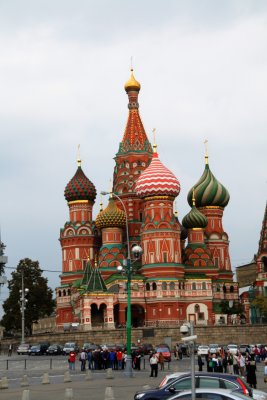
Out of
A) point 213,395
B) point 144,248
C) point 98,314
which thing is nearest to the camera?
point 213,395

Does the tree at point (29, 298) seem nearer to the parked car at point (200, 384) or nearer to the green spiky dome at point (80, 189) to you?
the green spiky dome at point (80, 189)

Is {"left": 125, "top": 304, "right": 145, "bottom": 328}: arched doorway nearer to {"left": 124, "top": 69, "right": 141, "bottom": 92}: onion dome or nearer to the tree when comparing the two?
the tree

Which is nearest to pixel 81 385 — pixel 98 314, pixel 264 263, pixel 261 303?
pixel 98 314

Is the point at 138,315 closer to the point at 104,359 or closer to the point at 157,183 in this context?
the point at 157,183

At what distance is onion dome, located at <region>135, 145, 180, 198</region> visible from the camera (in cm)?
7888

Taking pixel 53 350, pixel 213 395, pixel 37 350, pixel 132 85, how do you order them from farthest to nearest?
pixel 132 85 → pixel 37 350 → pixel 53 350 → pixel 213 395

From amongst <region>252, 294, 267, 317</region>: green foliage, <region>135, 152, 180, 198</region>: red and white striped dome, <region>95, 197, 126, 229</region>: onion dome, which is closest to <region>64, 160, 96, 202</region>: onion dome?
<region>95, 197, 126, 229</region>: onion dome

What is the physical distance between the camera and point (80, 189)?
285ft

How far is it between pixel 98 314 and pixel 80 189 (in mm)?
18164

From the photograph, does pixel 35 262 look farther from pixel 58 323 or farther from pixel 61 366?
pixel 61 366

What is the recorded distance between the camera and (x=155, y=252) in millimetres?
77625

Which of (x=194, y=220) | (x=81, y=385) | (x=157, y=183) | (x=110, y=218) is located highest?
(x=157, y=183)

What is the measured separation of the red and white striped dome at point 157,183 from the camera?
78.9 meters

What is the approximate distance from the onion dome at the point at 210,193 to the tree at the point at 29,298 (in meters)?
21.4
